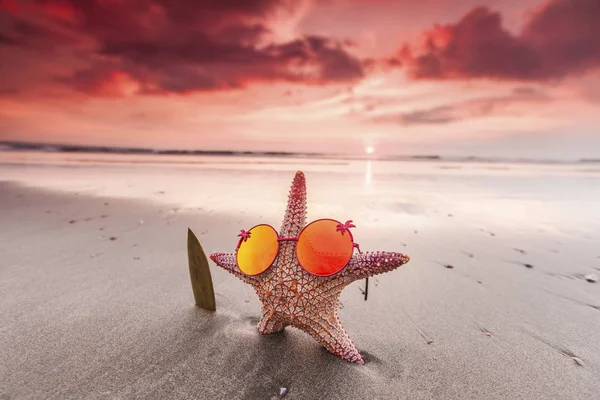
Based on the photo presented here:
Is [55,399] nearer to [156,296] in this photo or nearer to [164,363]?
[164,363]

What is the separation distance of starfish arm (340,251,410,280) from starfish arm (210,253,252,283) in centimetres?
76

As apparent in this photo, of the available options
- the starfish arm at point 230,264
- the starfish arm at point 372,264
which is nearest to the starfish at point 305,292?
the starfish arm at point 372,264

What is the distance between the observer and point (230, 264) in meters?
2.48

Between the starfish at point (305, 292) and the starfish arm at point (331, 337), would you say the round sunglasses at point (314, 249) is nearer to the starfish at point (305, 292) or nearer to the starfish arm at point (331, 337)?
the starfish at point (305, 292)

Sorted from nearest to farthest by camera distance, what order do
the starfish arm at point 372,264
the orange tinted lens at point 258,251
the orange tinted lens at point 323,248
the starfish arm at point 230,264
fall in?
the starfish arm at point 372,264, the orange tinted lens at point 323,248, the orange tinted lens at point 258,251, the starfish arm at point 230,264

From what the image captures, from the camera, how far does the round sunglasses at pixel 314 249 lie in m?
2.15

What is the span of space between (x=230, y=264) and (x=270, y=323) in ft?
1.77

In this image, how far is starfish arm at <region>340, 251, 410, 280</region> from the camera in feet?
6.48

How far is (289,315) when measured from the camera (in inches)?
87.4

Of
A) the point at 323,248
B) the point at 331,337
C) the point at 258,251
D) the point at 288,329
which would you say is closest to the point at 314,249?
the point at 323,248

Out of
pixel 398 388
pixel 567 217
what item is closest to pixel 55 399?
pixel 398 388

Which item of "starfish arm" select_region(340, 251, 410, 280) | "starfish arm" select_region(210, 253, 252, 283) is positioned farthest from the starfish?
"starfish arm" select_region(210, 253, 252, 283)

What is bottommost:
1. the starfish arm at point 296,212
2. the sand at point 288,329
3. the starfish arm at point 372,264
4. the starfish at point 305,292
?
the sand at point 288,329

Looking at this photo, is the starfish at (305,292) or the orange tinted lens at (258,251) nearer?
the starfish at (305,292)
